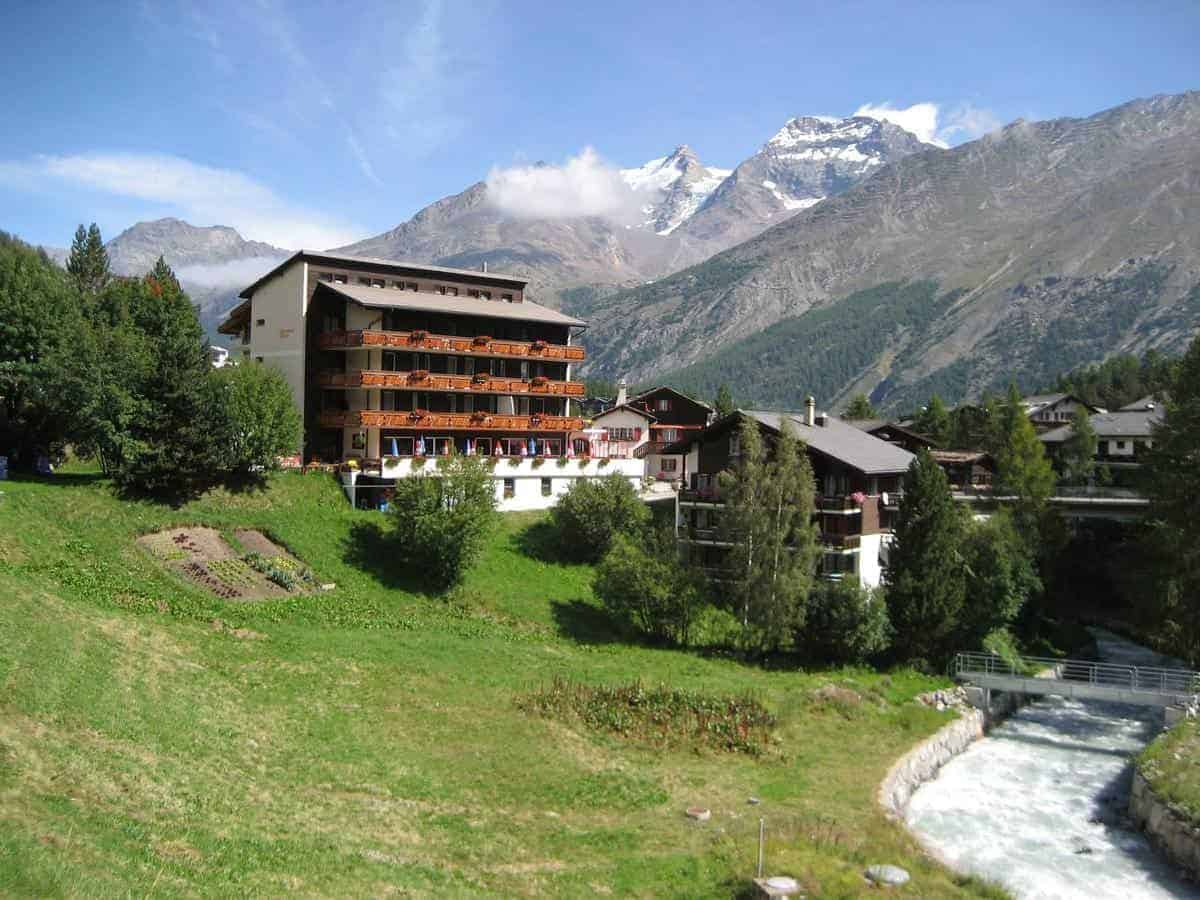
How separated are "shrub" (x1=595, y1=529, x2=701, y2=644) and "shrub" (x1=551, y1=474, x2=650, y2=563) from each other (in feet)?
22.7

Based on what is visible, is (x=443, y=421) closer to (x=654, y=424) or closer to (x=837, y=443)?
(x=837, y=443)

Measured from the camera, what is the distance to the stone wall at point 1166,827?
3052 cm

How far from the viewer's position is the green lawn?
21.2 m

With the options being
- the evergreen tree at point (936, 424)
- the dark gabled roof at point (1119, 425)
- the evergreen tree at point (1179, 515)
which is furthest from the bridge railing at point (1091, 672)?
the evergreen tree at point (936, 424)

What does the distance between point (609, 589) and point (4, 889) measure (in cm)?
3612

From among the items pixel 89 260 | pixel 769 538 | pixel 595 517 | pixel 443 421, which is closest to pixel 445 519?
pixel 595 517

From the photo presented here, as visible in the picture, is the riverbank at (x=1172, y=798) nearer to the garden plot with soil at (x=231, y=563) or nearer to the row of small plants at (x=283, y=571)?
the garden plot with soil at (x=231, y=563)

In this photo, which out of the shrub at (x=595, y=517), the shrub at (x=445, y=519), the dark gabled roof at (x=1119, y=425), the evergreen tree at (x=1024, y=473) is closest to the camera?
the shrub at (x=445, y=519)

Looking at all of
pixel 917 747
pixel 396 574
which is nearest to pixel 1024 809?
pixel 917 747

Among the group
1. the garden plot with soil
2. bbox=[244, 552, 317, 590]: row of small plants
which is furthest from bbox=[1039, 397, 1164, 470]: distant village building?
the garden plot with soil

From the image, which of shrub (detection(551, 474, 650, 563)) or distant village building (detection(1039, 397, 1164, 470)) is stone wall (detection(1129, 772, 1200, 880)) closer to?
shrub (detection(551, 474, 650, 563))

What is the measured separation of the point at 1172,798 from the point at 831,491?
90.4 feet

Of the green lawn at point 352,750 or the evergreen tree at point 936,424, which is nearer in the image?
the green lawn at point 352,750

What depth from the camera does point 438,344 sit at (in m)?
63.0
